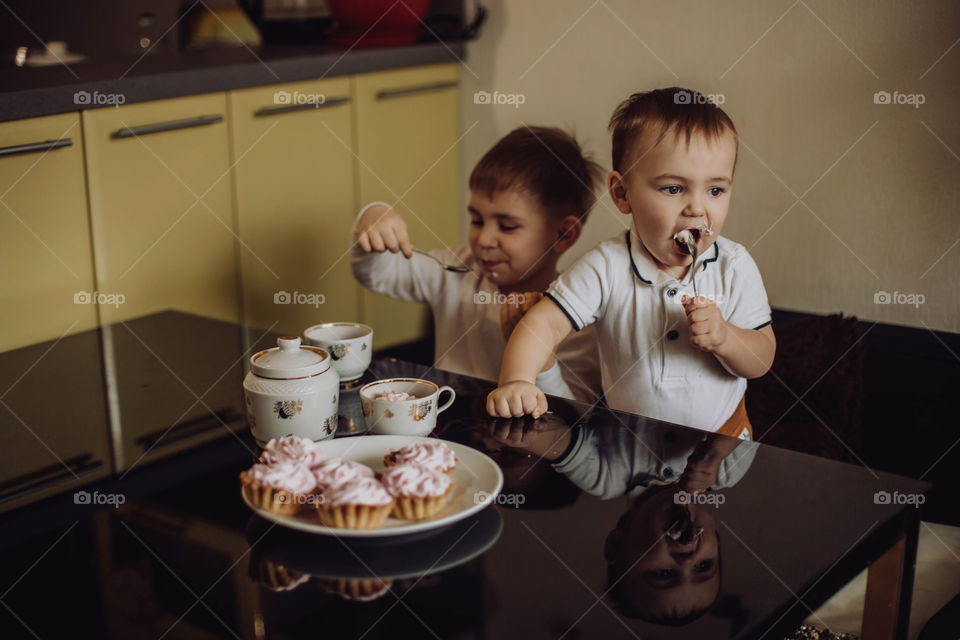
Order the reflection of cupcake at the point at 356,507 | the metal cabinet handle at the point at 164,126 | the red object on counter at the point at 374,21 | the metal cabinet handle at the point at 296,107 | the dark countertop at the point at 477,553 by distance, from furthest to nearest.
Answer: the red object on counter at the point at 374,21 < the metal cabinet handle at the point at 296,107 < the metal cabinet handle at the point at 164,126 < the reflection of cupcake at the point at 356,507 < the dark countertop at the point at 477,553

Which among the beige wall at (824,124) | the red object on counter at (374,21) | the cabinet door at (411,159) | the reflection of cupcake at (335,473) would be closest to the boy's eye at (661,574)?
the reflection of cupcake at (335,473)

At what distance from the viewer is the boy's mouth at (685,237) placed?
131 centimetres

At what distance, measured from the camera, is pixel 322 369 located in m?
1.07

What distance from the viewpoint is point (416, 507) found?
0.86 metres

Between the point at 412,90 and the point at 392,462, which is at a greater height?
the point at 412,90

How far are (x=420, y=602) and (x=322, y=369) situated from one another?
Answer: 0.38 metres

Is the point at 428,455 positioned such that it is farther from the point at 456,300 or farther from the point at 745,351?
the point at 456,300

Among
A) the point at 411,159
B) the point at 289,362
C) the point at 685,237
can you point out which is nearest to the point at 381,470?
the point at 289,362

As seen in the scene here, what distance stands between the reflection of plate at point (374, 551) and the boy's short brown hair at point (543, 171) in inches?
34.8

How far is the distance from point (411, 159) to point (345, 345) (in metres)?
1.38

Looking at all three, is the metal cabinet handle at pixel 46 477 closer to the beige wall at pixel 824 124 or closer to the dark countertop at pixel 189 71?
the dark countertop at pixel 189 71

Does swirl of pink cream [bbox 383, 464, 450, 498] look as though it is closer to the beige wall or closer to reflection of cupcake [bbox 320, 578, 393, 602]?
reflection of cupcake [bbox 320, 578, 393, 602]

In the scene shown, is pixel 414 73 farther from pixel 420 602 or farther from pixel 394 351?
pixel 420 602

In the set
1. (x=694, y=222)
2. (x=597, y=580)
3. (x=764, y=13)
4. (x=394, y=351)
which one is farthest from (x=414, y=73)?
(x=597, y=580)
